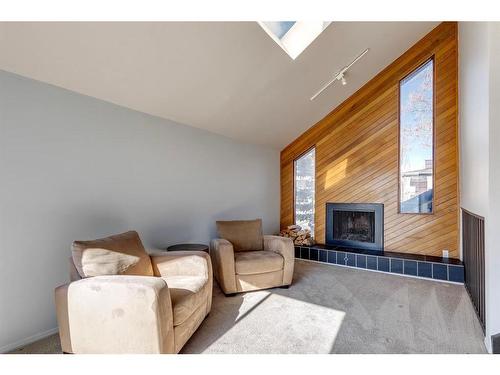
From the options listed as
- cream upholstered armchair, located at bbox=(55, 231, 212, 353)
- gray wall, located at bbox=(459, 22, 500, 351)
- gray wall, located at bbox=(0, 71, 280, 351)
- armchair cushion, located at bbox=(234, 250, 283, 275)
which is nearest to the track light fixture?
gray wall, located at bbox=(459, 22, 500, 351)

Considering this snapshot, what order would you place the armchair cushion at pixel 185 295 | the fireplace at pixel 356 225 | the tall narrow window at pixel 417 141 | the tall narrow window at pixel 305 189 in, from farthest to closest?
the tall narrow window at pixel 305 189 < the fireplace at pixel 356 225 < the tall narrow window at pixel 417 141 < the armchair cushion at pixel 185 295

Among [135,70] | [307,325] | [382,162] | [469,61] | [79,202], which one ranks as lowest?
[307,325]

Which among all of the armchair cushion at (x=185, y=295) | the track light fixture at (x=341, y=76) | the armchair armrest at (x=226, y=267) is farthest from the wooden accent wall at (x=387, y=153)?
the armchair cushion at (x=185, y=295)

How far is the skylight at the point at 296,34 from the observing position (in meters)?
2.46

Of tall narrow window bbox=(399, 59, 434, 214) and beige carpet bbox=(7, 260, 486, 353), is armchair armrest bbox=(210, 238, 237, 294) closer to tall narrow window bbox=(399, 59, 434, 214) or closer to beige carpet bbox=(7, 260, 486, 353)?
beige carpet bbox=(7, 260, 486, 353)

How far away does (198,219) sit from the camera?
3463mm

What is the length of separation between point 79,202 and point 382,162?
4040 mm

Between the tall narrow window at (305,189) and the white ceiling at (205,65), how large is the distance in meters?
0.88

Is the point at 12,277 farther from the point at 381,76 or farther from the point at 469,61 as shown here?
the point at 381,76

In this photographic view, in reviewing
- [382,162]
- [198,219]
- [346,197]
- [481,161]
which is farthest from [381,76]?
[198,219]

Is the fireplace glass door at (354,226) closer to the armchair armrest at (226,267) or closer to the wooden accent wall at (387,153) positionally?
the wooden accent wall at (387,153)

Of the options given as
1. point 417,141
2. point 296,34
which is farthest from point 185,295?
point 417,141

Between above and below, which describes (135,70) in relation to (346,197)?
above

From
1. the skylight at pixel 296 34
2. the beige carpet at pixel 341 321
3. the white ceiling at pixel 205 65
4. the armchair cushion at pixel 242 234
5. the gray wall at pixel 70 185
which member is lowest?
the beige carpet at pixel 341 321
